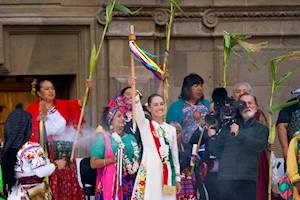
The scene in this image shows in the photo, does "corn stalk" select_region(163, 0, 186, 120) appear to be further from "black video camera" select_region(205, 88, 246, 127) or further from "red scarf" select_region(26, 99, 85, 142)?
"red scarf" select_region(26, 99, 85, 142)

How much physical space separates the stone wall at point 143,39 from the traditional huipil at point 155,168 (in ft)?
8.87

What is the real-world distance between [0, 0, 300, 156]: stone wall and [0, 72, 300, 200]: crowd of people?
1919 mm

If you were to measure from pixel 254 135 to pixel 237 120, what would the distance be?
277 mm

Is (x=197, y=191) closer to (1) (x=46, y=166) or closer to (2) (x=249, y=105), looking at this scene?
(2) (x=249, y=105)

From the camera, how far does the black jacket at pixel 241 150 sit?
14750 millimetres

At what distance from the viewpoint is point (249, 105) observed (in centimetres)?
1502

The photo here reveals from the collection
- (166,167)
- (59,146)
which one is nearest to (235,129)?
(166,167)

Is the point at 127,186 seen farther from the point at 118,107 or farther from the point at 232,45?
the point at 232,45

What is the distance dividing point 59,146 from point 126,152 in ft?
2.75

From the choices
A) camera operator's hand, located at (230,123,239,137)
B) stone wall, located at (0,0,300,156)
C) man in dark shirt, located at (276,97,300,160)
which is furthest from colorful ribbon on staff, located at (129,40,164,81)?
stone wall, located at (0,0,300,156)

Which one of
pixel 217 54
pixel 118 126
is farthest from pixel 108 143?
pixel 217 54

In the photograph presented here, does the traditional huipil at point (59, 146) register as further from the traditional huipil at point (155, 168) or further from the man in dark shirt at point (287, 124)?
the man in dark shirt at point (287, 124)

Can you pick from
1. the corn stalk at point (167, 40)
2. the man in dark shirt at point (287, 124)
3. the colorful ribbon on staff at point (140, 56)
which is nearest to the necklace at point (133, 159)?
the corn stalk at point (167, 40)

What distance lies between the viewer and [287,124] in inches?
608
